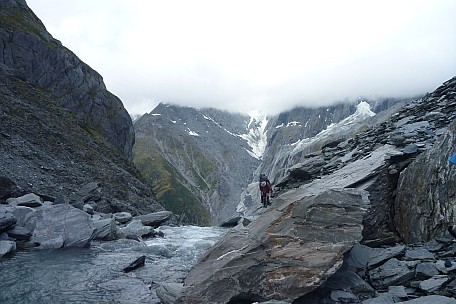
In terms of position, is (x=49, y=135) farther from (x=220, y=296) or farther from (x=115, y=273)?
(x=220, y=296)

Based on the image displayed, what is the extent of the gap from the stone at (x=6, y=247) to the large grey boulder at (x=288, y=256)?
48.5ft

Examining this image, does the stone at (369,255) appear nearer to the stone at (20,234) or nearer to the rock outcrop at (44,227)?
the rock outcrop at (44,227)

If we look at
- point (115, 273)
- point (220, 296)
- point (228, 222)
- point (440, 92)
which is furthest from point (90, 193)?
point (440, 92)

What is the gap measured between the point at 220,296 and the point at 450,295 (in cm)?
737

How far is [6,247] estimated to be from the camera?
73.9 ft

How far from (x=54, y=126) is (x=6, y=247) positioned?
145ft

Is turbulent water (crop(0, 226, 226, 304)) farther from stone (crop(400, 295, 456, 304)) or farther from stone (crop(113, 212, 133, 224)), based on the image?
stone (crop(113, 212, 133, 224))

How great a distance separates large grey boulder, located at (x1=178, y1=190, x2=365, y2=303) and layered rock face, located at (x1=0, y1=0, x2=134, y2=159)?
71155 millimetres

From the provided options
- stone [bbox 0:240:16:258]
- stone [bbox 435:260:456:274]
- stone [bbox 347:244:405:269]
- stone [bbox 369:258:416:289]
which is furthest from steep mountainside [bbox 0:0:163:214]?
stone [bbox 435:260:456:274]

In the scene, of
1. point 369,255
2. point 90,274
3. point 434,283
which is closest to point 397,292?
point 434,283

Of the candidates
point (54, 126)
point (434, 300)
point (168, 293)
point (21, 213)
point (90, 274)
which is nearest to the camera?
point (434, 300)

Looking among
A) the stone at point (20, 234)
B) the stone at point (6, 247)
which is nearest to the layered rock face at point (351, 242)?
the stone at point (6, 247)

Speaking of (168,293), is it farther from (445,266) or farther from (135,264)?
(445,266)

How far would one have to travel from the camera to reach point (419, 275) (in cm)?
1104
